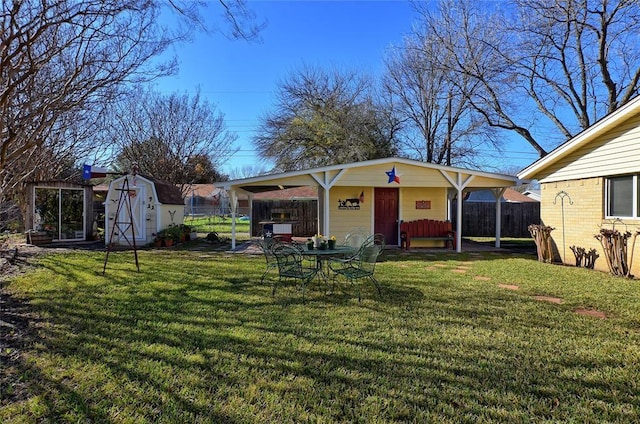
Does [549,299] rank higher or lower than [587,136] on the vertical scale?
lower

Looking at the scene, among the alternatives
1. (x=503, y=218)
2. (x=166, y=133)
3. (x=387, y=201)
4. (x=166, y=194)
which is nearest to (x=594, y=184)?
(x=387, y=201)

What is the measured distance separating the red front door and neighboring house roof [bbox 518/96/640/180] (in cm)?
383

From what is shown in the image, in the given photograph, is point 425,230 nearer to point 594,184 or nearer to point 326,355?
point 594,184

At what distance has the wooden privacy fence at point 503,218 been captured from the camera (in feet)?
56.7

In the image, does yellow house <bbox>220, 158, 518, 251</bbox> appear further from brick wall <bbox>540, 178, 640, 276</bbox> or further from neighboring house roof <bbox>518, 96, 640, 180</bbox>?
brick wall <bbox>540, 178, 640, 276</bbox>

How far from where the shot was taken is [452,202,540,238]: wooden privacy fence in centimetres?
1730

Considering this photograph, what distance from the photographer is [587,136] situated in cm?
776

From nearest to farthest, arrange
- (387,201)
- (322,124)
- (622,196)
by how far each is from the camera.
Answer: (622,196), (387,201), (322,124)

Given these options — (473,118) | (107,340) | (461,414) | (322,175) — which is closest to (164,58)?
(322,175)

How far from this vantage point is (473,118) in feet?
59.6

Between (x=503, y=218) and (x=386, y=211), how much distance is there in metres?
8.69

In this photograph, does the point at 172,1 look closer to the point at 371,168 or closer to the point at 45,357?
the point at 45,357

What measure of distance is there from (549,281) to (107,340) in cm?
697

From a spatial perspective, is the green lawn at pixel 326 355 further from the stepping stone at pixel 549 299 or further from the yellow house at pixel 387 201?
the yellow house at pixel 387 201
